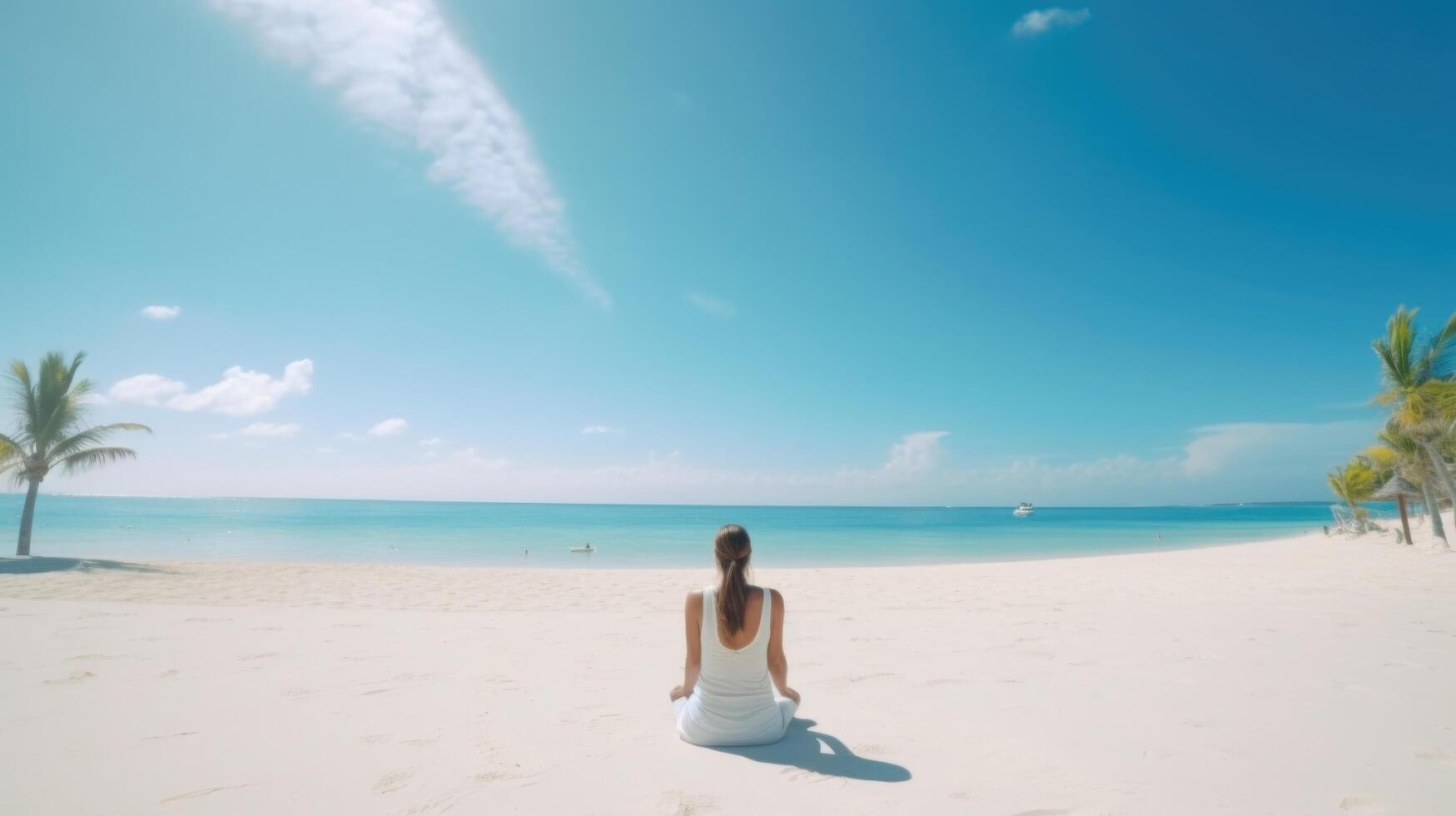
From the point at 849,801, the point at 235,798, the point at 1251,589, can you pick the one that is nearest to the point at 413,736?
the point at 235,798

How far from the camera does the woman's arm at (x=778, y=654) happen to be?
397cm

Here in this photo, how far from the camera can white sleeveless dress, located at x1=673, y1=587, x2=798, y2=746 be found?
388cm

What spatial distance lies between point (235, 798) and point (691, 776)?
7.74ft

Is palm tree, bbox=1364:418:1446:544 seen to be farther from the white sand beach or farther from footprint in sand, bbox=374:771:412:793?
footprint in sand, bbox=374:771:412:793

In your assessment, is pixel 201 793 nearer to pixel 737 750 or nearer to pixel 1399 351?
pixel 737 750

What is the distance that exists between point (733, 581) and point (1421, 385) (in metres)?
24.4

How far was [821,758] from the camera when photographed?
3.77 meters

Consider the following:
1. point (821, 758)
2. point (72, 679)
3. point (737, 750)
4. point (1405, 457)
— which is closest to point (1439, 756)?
point (821, 758)

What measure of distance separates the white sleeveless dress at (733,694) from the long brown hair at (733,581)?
0.09 meters

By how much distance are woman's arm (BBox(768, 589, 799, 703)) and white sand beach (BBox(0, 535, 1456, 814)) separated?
1.02ft

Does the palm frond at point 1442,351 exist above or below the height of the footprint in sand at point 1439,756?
above

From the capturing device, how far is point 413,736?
409 centimetres

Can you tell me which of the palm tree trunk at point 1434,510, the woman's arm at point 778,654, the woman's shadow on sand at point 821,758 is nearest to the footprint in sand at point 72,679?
the woman's shadow on sand at point 821,758

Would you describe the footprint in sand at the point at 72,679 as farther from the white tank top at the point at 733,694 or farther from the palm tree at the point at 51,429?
the palm tree at the point at 51,429
